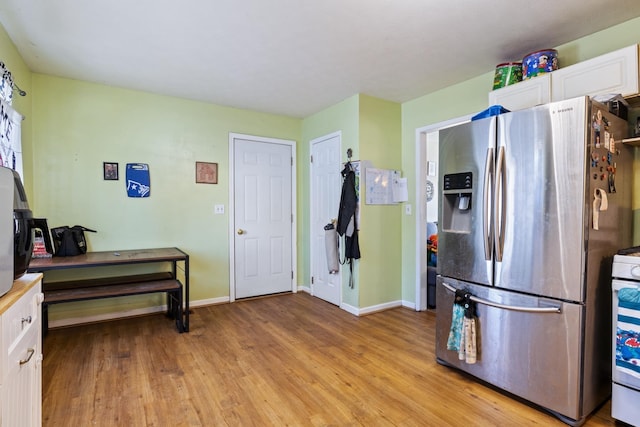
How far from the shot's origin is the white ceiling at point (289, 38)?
2061mm

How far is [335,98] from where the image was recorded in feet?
12.3

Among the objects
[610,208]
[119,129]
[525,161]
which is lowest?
[610,208]

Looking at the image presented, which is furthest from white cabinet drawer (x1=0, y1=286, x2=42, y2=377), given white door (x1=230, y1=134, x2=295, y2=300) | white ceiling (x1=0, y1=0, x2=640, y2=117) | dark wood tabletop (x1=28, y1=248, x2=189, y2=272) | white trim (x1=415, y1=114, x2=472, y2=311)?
white trim (x1=415, y1=114, x2=472, y2=311)

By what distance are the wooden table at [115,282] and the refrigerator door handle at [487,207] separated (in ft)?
8.51

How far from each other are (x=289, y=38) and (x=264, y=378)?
248 centimetres

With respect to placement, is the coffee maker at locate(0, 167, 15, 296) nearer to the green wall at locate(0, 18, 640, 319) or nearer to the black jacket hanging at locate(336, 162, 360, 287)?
the green wall at locate(0, 18, 640, 319)

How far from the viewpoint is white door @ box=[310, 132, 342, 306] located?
3951 millimetres

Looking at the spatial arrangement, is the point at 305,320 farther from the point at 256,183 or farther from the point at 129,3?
the point at 129,3

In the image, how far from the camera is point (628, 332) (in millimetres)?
1680

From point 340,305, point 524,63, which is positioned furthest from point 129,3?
point 340,305

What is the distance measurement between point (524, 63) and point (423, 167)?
144 centimetres

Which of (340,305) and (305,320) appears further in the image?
(340,305)

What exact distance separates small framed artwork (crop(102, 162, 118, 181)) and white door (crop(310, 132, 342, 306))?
7.51 feet

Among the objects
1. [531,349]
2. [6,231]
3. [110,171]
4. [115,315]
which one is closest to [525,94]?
[531,349]
